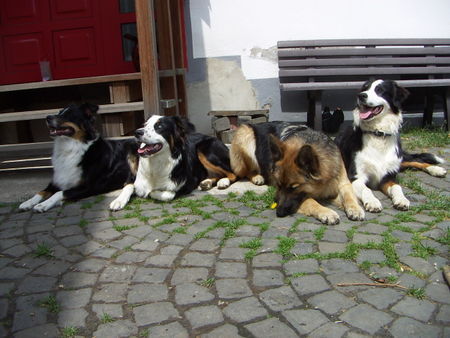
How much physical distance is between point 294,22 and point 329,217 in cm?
435

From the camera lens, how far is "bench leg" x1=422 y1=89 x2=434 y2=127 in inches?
276

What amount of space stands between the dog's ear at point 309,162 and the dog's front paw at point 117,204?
178cm

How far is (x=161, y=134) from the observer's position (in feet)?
13.8

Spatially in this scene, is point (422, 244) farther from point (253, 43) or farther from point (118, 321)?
point (253, 43)

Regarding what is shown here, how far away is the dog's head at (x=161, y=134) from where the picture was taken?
163 inches

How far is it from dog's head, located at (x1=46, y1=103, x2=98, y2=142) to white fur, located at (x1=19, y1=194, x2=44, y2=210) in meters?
0.67

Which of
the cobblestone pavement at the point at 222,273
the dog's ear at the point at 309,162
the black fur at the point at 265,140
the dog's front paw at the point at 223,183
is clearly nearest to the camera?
the cobblestone pavement at the point at 222,273

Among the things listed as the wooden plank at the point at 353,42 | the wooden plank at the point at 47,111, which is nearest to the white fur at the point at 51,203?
the wooden plank at the point at 47,111

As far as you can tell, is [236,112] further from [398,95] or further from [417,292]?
[417,292]

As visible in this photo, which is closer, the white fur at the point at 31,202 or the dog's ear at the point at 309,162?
the dog's ear at the point at 309,162

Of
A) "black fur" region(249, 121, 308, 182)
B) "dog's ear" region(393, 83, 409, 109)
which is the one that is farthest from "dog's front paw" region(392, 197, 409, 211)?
"black fur" region(249, 121, 308, 182)

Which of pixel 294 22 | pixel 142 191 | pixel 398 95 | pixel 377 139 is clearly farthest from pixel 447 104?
pixel 142 191

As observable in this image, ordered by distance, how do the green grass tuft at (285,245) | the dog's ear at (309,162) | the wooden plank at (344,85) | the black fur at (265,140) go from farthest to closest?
the wooden plank at (344,85)
the black fur at (265,140)
the dog's ear at (309,162)
the green grass tuft at (285,245)

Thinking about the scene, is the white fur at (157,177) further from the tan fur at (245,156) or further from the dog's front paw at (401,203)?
the dog's front paw at (401,203)
